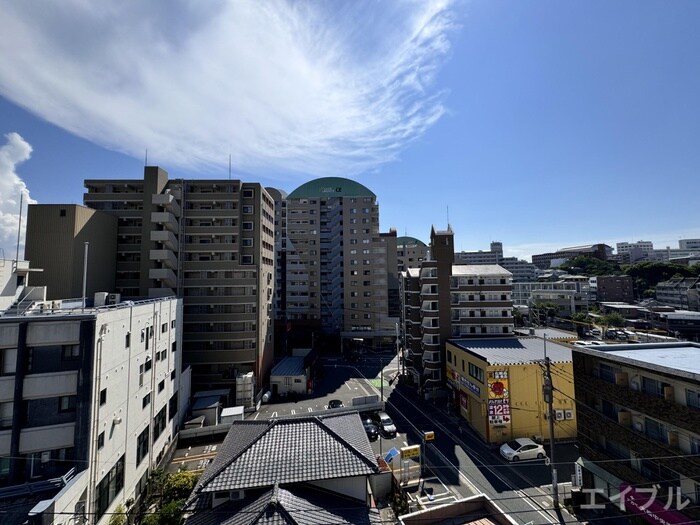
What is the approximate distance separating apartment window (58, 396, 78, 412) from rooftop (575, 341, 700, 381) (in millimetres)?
28199

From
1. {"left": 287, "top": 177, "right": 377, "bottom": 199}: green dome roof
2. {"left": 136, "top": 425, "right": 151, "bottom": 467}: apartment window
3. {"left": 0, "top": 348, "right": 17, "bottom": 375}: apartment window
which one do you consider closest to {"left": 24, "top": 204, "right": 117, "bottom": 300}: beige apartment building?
{"left": 136, "top": 425, "right": 151, "bottom": 467}: apartment window

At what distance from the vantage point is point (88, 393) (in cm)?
1546

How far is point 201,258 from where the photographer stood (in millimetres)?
39000

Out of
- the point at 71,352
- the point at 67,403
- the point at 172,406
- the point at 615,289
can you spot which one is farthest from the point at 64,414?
the point at 615,289

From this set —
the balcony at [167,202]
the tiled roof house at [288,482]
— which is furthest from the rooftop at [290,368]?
the tiled roof house at [288,482]

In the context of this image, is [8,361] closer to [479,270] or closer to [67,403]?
[67,403]

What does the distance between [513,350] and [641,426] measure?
577 inches

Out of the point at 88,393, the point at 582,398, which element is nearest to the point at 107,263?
the point at 88,393

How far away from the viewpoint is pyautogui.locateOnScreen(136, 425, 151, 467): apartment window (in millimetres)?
20920

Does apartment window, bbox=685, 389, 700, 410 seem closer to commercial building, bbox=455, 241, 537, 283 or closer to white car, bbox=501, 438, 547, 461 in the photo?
white car, bbox=501, 438, 547, 461

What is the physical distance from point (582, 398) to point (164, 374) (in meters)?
31.7

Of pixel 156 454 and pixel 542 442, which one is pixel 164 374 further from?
pixel 542 442

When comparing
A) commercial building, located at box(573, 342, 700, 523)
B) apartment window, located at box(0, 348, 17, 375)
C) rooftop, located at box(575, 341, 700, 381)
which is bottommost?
commercial building, located at box(573, 342, 700, 523)

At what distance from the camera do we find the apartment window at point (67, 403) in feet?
50.2
